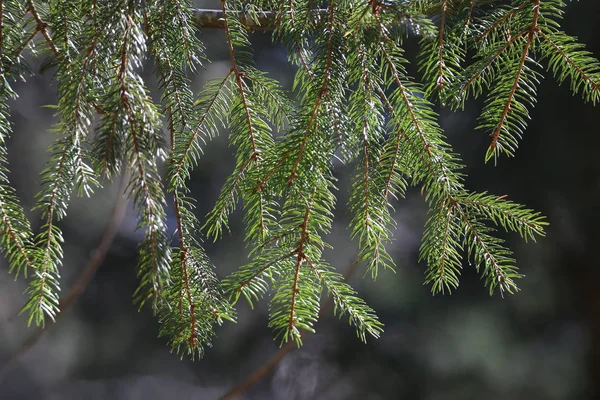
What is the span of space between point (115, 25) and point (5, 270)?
8.69 ft

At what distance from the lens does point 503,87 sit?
452mm

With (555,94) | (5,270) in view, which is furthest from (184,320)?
(5,270)

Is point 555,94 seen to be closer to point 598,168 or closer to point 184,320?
point 598,168

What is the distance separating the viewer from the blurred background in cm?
206

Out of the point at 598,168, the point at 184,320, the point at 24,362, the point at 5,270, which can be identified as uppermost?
the point at 184,320

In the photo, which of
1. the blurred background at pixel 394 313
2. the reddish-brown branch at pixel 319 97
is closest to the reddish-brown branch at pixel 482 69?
the reddish-brown branch at pixel 319 97

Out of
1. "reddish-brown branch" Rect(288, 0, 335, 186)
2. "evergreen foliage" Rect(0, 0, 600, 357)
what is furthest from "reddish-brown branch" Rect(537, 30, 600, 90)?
"reddish-brown branch" Rect(288, 0, 335, 186)

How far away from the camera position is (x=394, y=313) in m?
2.32

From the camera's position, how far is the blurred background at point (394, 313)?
2.06m

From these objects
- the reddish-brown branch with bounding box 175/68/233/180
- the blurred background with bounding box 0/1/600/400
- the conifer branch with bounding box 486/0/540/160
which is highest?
the conifer branch with bounding box 486/0/540/160

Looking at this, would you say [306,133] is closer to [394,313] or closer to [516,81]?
[516,81]

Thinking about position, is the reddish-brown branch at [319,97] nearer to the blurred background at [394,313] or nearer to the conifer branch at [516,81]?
the conifer branch at [516,81]

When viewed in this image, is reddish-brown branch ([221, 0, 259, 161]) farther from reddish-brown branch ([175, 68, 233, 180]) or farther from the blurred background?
the blurred background

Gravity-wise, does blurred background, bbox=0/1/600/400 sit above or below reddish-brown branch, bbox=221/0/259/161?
below
